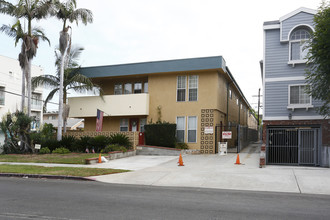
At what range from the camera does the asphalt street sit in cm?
652

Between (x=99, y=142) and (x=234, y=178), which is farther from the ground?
(x=99, y=142)

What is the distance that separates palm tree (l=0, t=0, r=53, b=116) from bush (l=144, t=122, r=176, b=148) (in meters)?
9.63

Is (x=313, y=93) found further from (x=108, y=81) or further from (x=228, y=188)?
(x=108, y=81)

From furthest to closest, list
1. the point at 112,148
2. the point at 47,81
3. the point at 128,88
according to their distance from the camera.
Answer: the point at 128,88 → the point at 47,81 → the point at 112,148

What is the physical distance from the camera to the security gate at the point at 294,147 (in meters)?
16.4

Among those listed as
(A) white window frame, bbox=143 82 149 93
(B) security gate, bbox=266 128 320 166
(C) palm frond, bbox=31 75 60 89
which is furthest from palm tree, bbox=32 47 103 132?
(B) security gate, bbox=266 128 320 166

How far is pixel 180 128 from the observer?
2375 cm

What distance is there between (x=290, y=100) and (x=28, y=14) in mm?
19164

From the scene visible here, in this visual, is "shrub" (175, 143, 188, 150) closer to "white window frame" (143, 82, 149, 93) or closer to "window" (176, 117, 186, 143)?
"window" (176, 117, 186, 143)

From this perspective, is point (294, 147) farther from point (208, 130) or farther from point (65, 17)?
point (65, 17)

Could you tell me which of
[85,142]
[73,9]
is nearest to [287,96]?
[85,142]

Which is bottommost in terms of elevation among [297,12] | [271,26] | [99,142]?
[99,142]

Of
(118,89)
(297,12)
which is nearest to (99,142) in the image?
(118,89)

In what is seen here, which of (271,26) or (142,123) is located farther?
(142,123)
